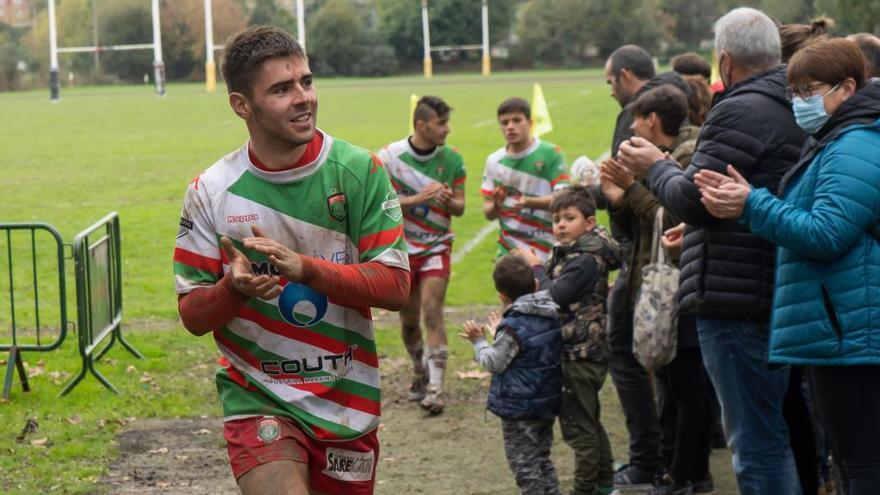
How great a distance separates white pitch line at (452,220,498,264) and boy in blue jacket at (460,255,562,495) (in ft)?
32.7

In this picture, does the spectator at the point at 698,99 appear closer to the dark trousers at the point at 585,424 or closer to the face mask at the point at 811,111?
the dark trousers at the point at 585,424

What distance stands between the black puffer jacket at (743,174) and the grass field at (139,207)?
2.82 metres

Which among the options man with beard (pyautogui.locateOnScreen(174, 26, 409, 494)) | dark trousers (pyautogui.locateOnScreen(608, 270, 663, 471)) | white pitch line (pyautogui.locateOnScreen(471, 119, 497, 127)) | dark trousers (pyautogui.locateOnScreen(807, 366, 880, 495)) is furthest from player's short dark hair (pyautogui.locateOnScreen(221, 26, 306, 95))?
white pitch line (pyautogui.locateOnScreen(471, 119, 497, 127))

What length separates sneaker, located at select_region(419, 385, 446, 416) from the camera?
10172 millimetres

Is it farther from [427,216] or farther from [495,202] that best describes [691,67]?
[427,216]

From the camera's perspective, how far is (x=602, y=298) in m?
7.82

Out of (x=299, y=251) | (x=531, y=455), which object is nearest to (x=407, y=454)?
(x=531, y=455)

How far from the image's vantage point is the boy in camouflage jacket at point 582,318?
25.3 ft

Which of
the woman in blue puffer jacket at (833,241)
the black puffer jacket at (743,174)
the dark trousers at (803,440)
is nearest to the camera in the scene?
the woman in blue puffer jacket at (833,241)

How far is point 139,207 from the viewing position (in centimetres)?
2325

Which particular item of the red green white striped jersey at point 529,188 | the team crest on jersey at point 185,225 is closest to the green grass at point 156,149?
the red green white striped jersey at point 529,188

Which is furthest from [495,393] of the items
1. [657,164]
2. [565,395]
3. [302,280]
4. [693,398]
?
[302,280]

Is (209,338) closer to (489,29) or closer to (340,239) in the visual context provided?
(340,239)

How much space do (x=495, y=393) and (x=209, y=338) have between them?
19.2 ft
